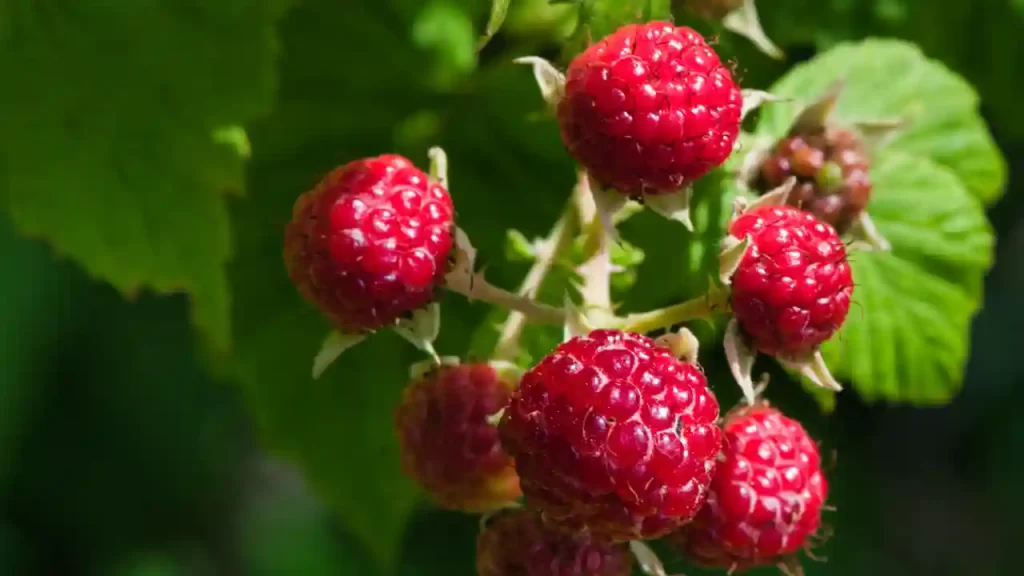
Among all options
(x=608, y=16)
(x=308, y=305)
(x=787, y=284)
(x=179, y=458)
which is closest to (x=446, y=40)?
(x=308, y=305)

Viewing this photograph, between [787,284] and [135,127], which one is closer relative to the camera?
[787,284]

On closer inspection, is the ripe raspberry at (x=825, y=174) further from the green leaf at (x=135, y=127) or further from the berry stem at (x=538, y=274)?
the green leaf at (x=135, y=127)

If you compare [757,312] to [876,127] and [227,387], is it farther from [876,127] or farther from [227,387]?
[227,387]

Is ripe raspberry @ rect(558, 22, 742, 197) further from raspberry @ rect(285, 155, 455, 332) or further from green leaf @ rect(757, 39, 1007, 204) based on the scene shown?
green leaf @ rect(757, 39, 1007, 204)

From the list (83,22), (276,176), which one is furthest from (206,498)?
(83,22)

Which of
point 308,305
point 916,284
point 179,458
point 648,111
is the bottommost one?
point 179,458

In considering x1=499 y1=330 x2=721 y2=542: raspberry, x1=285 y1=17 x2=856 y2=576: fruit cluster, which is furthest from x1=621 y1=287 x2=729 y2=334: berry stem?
x1=499 y1=330 x2=721 y2=542: raspberry

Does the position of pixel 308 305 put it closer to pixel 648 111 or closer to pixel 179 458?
pixel 648 111
